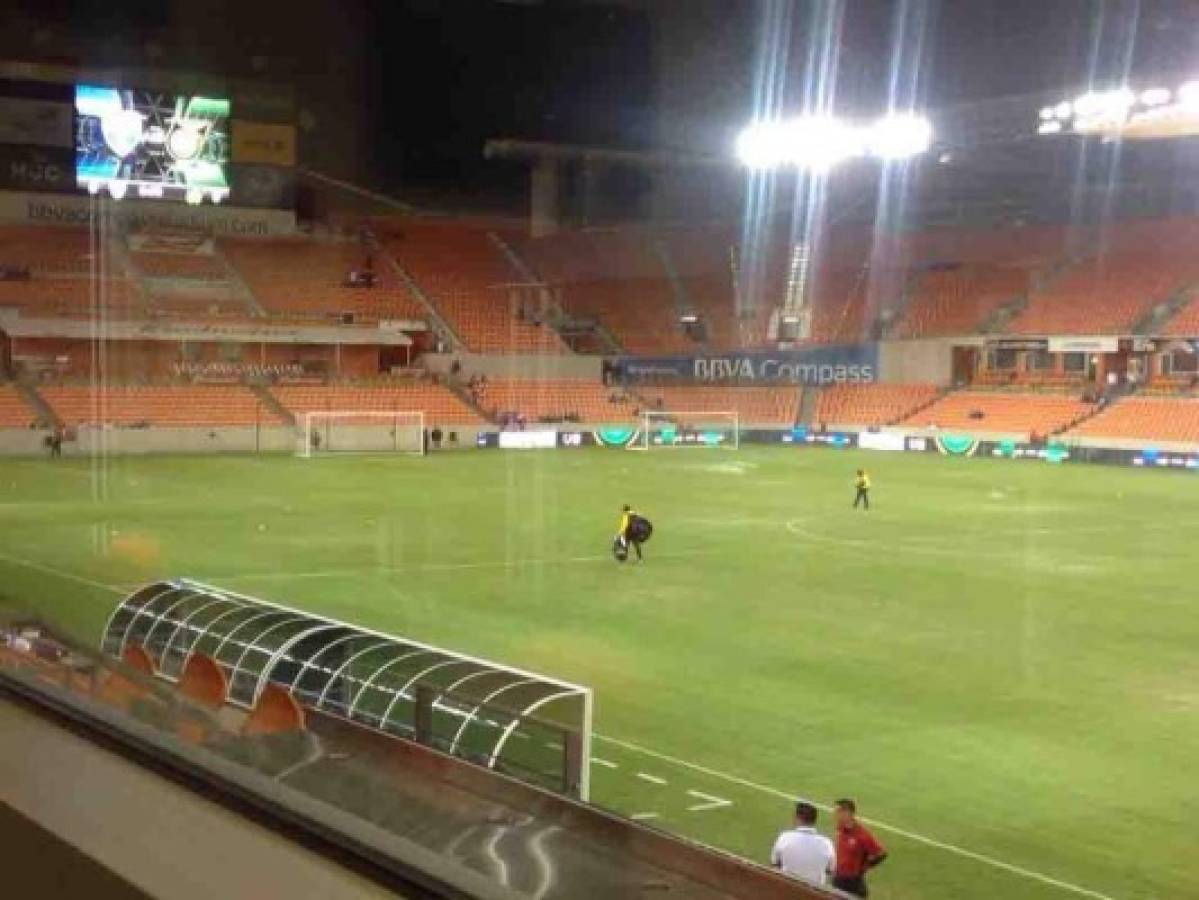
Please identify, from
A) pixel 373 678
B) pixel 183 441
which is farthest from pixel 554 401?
pixel 373 678

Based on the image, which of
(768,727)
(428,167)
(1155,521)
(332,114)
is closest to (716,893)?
(332,114)

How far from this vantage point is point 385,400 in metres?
37.5

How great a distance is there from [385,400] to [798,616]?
25.2 metres

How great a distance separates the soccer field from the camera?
743cm

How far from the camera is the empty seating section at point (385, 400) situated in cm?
3656

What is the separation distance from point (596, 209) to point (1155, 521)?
406 inches

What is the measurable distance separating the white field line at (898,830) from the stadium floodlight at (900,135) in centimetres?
2307

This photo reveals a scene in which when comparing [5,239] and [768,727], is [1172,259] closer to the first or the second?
[5,239]

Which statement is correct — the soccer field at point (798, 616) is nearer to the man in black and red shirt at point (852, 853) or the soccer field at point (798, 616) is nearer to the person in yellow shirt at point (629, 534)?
the person in yellow shirt at point (629, 534)

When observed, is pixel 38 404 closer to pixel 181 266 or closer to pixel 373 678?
pixel 181 266

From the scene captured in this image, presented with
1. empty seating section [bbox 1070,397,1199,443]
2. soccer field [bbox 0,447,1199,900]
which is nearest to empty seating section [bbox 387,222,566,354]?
soccer field [bbox 0,447,1199,900]

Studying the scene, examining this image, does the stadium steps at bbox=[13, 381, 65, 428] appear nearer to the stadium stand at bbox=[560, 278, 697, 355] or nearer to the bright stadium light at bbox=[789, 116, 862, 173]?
the stadium stand at bbox=[560, 278, 697, 355]

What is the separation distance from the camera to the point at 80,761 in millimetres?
2158

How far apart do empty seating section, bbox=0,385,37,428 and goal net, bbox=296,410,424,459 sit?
233 inches
